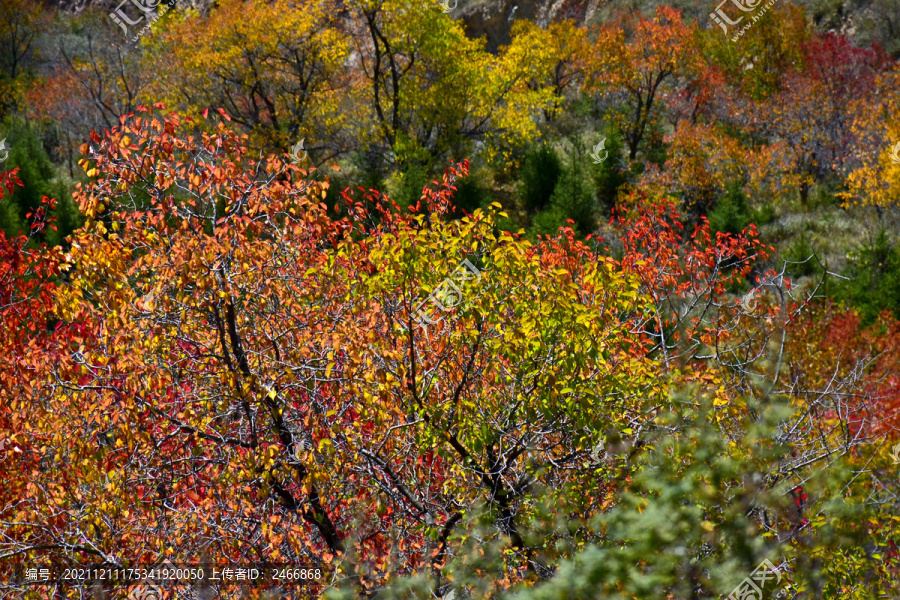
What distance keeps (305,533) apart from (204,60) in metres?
21.7

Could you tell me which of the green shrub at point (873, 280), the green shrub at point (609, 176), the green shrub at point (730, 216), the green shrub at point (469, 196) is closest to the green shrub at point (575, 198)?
the green shrub at point (609, 176)

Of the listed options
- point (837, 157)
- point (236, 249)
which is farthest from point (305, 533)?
point (837, 157)

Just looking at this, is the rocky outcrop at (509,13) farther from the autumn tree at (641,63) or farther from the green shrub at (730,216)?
the green shrub at (730,216)

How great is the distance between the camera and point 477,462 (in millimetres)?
6461

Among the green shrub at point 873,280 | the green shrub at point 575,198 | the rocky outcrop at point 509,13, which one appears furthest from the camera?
the rocky outcrop at point 509,13

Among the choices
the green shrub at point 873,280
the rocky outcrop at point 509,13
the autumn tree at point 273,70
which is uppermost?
the rocky outcrop at point 509,13

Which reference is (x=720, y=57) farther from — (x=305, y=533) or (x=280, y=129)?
(x=305, y=533)

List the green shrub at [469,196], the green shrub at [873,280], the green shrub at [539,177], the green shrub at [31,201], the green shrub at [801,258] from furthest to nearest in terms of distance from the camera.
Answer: the green shrub at [539,177], the green shrub at [469,196], the green shrub at [31,201], the green shrub at [801,258], the green shrub at [873,280]

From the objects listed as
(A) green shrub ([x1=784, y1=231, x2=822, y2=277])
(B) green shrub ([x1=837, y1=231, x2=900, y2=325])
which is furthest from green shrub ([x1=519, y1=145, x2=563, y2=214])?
(B) green shrub ([x1=837, y1=231, x2=900, y2=325])

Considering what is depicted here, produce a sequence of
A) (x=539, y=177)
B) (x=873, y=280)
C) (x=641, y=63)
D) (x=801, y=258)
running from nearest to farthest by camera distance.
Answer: (x=873, y=280)
(x=801, y=258)
(x=539, y=177)
(x=641, y=63)

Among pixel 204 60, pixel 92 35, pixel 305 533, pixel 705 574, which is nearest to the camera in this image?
pixel 705 574

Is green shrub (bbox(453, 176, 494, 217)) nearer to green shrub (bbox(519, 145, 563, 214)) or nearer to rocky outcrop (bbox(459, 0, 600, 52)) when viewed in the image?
green shrub (bbox(519, 145, 563, 214))

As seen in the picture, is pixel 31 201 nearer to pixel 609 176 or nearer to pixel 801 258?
pixel 609 176

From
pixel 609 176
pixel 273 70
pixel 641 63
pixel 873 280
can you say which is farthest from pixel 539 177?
pixel 873 280
